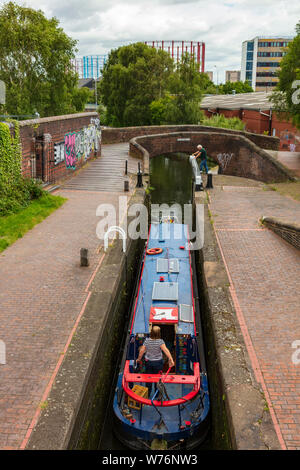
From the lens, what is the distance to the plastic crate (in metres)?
8.59

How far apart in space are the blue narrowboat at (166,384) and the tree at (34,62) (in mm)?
23584

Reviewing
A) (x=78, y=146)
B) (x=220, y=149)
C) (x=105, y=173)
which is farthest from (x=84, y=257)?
(x=220, y=149)

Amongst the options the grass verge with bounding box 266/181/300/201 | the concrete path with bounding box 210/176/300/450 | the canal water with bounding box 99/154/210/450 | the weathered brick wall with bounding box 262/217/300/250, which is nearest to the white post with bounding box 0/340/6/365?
the concrete path with bounding box 210/176/300/450

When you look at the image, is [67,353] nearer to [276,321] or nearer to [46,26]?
[276,321]

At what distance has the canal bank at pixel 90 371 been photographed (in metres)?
6.72

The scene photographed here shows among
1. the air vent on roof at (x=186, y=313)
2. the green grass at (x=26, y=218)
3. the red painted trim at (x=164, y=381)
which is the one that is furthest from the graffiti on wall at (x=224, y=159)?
the red painted trim at (x=164, y=381)

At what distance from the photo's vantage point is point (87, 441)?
26.3 ft

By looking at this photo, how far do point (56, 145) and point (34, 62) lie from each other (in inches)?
500

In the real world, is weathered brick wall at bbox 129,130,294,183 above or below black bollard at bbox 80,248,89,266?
above

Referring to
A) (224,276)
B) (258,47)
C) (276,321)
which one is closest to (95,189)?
(224,276)

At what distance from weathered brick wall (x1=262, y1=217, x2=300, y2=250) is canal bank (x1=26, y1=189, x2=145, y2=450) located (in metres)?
5.48

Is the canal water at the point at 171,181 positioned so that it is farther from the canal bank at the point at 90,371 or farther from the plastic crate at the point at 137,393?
the plastic crate at the point at 137,393

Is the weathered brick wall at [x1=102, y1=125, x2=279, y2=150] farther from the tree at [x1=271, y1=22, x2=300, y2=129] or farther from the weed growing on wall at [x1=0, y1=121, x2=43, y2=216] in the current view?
the weed growing on wall at [x1=0, y1=121, x2=43, y2=216]

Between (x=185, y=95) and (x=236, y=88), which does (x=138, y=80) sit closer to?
(x=185, y=95)
